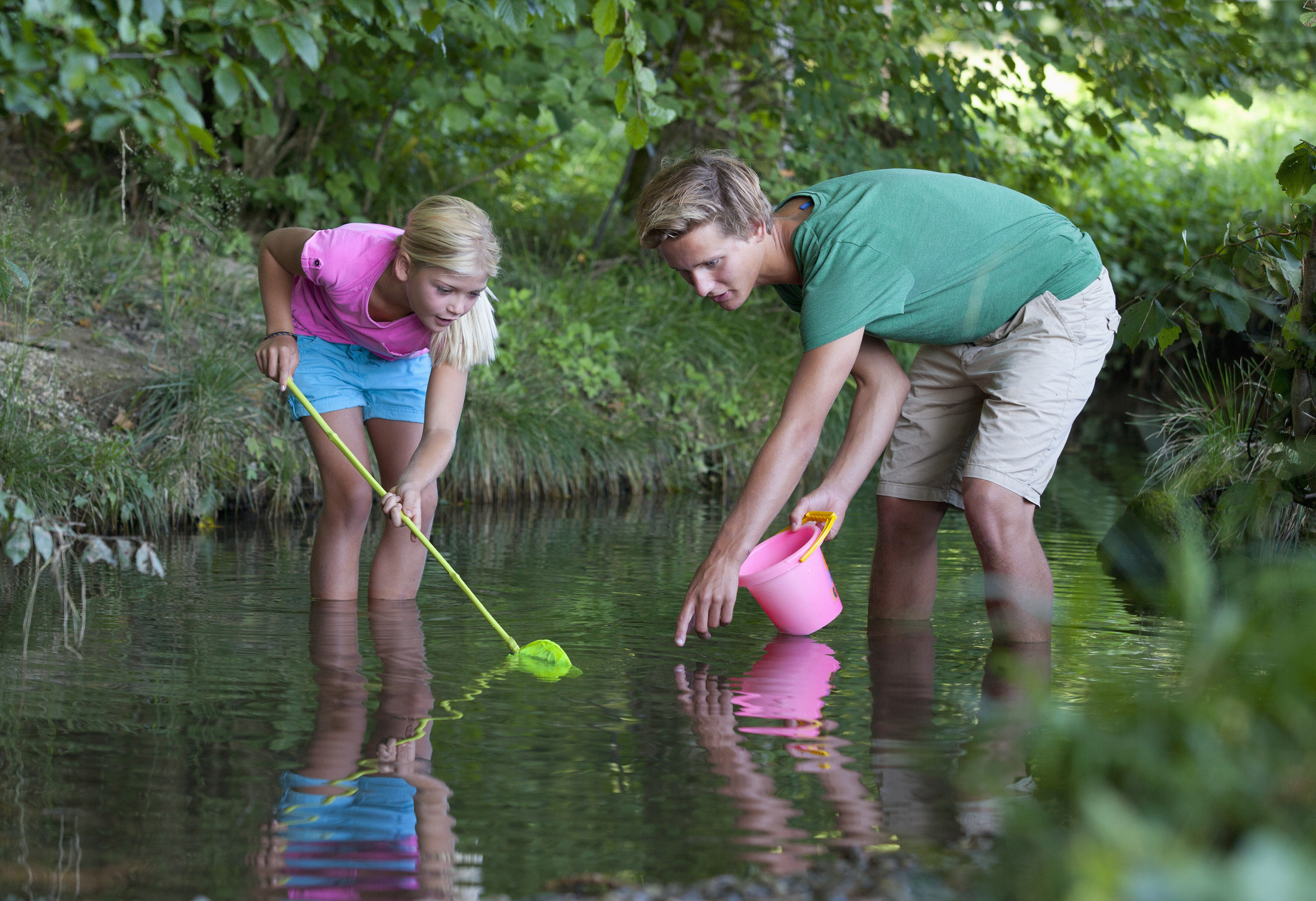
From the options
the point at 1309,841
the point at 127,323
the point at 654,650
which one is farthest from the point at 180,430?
the point at 1309,841

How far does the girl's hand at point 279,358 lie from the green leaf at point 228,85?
1.25 m

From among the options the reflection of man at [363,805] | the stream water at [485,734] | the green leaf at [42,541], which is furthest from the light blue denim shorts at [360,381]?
the green leaf at [42,541]

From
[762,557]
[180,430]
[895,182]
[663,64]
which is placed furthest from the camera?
[663,64]

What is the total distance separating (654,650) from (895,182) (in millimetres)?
1359

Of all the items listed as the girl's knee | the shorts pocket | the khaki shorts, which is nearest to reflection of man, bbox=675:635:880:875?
the khaki shorts

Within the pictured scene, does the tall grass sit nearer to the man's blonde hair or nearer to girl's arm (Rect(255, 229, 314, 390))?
the man's blonde hair

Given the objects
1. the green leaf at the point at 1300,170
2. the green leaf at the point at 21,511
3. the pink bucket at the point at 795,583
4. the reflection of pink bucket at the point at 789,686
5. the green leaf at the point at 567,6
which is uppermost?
the green leaf at the point at 567,6

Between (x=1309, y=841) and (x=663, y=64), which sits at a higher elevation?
(x=663, y=64)

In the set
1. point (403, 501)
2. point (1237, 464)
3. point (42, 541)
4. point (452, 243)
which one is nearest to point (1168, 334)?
point (1237, 464)

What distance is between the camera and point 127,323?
242 inches

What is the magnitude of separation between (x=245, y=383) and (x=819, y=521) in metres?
3.19

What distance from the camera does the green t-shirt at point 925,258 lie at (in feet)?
9.37

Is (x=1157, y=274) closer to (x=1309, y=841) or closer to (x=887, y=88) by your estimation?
(x=887, y=88)

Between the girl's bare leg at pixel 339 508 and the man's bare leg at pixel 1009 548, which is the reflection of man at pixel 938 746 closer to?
the man's bare leg at pixel 1009 548
